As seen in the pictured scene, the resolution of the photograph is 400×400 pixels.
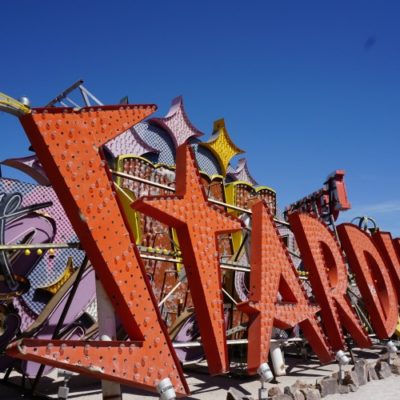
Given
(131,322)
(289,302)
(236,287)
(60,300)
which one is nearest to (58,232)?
(60,300)

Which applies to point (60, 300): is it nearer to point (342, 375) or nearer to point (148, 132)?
point (342, 375)

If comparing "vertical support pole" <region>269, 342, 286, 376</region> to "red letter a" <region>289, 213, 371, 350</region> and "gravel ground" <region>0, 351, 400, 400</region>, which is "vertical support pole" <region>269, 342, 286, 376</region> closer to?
"gravel ground" <region>0, 351, 400, 400</region>

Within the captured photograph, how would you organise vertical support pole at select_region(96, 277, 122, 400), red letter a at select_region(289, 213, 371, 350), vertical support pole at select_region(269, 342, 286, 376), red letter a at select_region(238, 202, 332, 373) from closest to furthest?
1. vertical support pole at select_region(96, 277, 122, 400)
2. red letter a at select_region(238, 202, 332, 373)
3. vertical support pole at select_region(269, 342, 286, 376)
4. red letter a at select_region(289, 213, 371, 350)

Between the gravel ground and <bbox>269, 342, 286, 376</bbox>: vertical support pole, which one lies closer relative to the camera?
the gravel ground

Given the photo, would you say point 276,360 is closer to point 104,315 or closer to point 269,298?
point 269,298

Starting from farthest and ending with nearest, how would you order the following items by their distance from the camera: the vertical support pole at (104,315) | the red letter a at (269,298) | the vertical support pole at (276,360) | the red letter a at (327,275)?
the red letter a at (327,275), the vertical support pole at (276,360), the red letter a at (269,298), the vertical support pole at (104,315)

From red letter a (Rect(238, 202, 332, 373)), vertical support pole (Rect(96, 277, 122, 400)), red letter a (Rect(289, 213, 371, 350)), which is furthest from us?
red letter a (Rect(289, 213, 371, 350))

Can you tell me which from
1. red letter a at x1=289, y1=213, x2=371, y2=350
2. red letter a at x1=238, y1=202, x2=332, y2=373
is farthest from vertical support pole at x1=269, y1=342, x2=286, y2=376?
red letter a at x1=289, y1=213, x2=371, y2=350

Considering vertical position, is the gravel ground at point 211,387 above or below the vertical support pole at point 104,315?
below

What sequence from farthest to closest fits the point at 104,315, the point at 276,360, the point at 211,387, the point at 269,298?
the point at 276,360
the point at 211,387
the point at 269,298
the point at 104,315

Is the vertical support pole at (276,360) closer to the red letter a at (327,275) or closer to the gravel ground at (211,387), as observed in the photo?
the gravel ground at (211,387)

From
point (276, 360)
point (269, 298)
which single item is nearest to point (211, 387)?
point (276, 360)

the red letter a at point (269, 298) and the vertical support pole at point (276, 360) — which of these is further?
the vertical support pole at point (276, 360)

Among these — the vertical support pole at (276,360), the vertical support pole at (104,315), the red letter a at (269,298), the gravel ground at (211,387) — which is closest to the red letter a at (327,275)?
the red letter a at (269,298)
